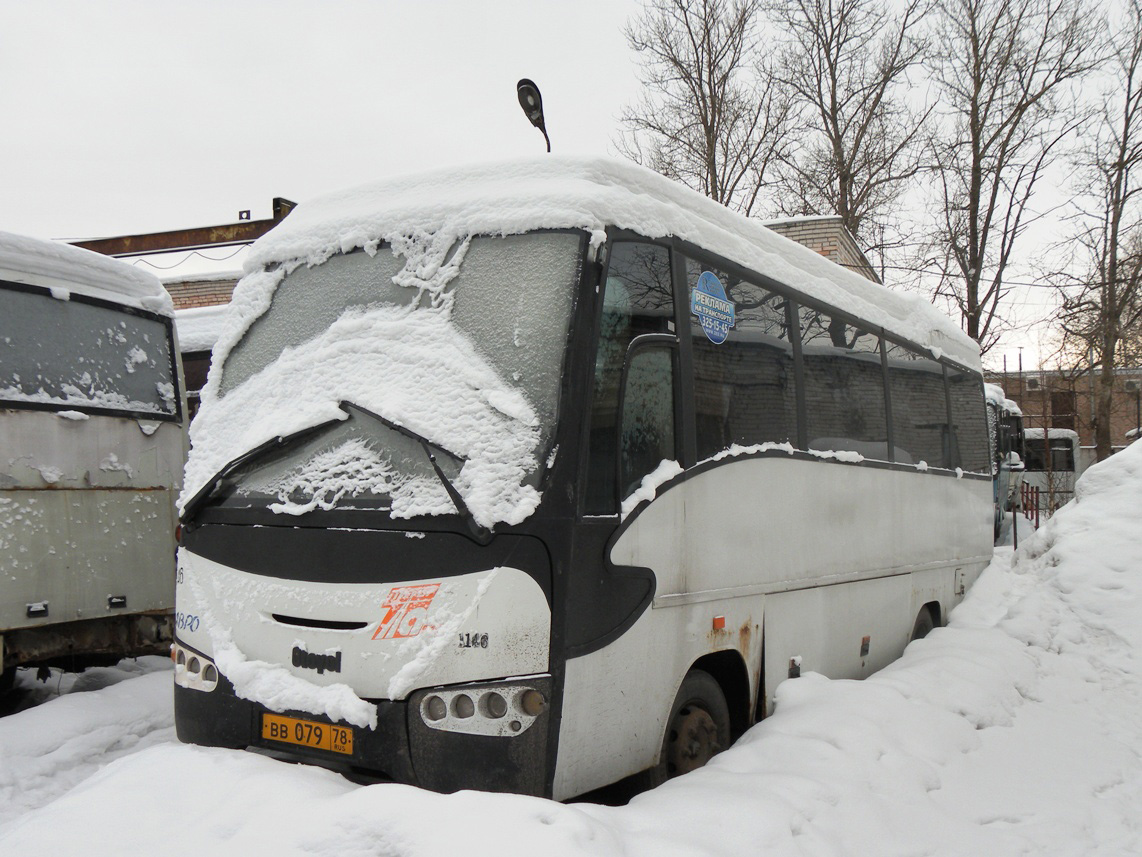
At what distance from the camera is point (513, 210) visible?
4238 mm

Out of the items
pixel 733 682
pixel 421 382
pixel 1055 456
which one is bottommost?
pixel 733 682

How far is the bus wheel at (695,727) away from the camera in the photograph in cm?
452

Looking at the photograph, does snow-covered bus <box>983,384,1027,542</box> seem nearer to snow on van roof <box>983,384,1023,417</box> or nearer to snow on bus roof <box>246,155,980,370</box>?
snow on van roof <box>983,384,1023,417</box>

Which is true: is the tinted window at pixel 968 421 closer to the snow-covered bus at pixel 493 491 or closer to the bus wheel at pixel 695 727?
the snow-covered bus at pixel 493 491

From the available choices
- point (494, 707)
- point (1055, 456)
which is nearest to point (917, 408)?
point (494, 707)

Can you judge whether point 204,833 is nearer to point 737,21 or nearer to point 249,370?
point 249,370

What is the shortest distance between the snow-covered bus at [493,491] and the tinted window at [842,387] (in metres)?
0.66

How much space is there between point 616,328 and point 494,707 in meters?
1.59

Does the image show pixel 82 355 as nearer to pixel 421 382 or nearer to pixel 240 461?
pixel 240 461

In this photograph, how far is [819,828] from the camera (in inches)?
150


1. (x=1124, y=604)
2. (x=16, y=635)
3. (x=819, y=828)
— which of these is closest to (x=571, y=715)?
(x=819, y=828)

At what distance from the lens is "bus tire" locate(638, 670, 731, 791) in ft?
14.5

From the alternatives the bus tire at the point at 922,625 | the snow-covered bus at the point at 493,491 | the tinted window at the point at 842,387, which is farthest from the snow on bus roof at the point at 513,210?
the bus tire at the point at 922,625

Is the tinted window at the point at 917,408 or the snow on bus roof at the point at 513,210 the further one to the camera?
the tinted window at the point at 917,408
